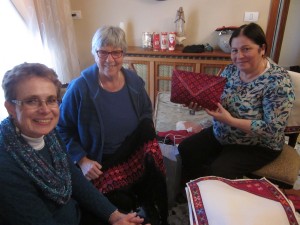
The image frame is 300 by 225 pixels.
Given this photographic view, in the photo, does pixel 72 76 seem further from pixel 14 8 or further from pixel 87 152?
pixel 87 152

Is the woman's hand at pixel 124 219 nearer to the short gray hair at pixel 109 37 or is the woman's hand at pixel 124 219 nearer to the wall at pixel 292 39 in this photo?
the short gray hair at pixel 109 37

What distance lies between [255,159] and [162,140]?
2.35ft

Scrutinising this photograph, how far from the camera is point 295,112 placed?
4.45ft

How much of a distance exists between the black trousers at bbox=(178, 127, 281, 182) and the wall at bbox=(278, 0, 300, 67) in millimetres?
3074

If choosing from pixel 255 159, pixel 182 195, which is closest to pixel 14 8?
pixel 182 195

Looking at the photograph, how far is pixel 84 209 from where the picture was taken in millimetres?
1011

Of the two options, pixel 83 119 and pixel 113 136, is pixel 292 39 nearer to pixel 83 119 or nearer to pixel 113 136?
pixel 113 136

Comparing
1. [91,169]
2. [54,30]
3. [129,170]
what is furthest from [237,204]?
[54,30]

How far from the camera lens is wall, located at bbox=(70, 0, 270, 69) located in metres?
2.57

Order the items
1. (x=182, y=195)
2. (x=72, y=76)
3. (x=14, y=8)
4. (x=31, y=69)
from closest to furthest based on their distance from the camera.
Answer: (x=31, y=69) < (x=182, y=195) < (x=14, y=8) < (x=72, y=76)

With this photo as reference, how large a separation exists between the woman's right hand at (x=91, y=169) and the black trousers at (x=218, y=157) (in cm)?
60

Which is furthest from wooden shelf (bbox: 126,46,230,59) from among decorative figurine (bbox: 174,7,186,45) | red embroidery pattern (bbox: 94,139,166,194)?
red embroidery pattern (bbox: 94,139,166,194)

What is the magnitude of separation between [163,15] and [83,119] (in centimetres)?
199

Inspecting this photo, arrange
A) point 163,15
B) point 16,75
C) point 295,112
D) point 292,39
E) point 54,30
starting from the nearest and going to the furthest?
point 16,75
point 295,112
point 54,30
point 163,15
point 292,39
